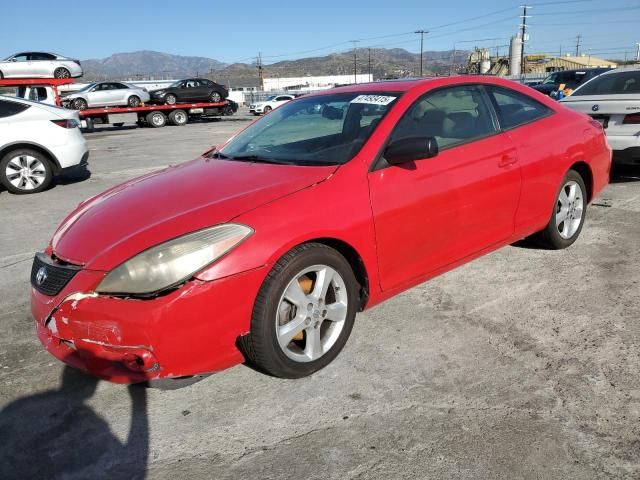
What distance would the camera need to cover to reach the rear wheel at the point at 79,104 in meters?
24.1

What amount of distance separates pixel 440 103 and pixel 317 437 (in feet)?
7.73

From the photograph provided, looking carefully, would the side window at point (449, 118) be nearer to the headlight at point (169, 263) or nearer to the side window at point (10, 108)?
the headlight at point (169, 263)

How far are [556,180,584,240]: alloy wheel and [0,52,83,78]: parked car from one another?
757 inches

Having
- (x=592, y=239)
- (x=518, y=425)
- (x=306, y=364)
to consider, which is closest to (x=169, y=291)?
(x=306, y=364)

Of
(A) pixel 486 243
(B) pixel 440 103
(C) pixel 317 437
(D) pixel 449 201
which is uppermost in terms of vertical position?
(B) pixel 440 103

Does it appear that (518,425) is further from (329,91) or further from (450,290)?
(329,91)

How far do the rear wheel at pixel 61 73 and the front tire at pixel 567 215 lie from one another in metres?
19.3

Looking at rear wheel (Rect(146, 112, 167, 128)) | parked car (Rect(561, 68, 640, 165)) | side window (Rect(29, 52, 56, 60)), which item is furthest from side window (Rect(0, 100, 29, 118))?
rear wheel (Rect(146, 112, 167, 128))

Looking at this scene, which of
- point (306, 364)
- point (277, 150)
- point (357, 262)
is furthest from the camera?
point (277, 150)

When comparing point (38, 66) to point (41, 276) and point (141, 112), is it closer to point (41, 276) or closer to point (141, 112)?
point (141, 112)

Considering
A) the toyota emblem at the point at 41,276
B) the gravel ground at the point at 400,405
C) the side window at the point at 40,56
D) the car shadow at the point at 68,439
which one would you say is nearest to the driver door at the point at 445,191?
the gravel ground at the point at 400,405

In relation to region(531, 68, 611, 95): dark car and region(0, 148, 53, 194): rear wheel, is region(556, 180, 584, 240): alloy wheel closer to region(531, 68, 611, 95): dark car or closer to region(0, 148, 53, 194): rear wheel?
region(0, 148, 53, 194): rear wheel

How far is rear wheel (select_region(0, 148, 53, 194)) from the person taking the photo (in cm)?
806

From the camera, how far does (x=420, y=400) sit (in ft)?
8.36
